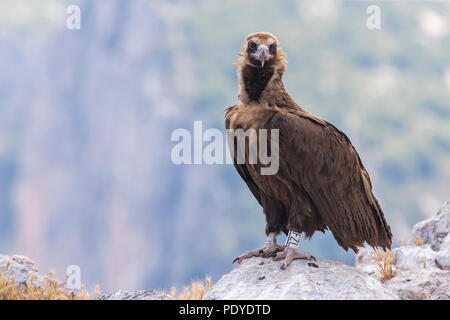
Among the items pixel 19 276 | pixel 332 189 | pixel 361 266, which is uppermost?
pixel 332 189

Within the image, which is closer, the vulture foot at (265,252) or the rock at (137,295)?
the rock at (137,295)

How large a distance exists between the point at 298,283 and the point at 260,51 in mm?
2276

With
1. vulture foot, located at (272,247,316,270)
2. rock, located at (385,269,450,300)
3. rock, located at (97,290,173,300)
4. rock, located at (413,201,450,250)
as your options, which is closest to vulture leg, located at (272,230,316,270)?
vulture foot, located at (272,247,316,270)

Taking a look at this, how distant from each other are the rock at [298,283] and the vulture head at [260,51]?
201cm

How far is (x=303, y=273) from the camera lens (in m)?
5.18

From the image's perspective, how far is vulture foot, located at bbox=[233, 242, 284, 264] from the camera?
5.77m

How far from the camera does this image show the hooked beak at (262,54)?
5488mm

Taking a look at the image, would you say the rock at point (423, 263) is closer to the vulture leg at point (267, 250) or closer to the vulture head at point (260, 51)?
the vulture leg at point (267, 250)

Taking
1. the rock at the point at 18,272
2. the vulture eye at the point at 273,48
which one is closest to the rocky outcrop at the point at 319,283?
the vulture eye at the point at 273,48

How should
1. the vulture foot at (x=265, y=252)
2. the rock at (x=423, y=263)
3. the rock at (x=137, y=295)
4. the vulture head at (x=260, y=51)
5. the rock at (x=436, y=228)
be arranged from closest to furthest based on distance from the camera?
the rock at (x=137, y=295) < the vulture head at (x=260, y=51) < the vulture foot at (x=265, y=252) < the rock at (x=423, y=263) < the rock at (x=436, y=228)
